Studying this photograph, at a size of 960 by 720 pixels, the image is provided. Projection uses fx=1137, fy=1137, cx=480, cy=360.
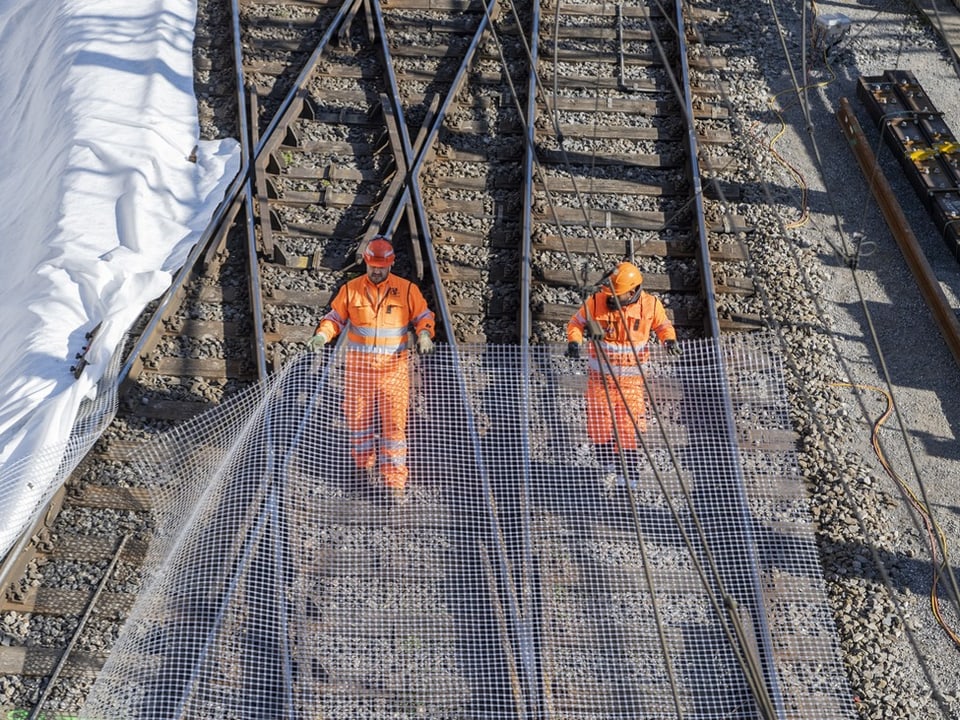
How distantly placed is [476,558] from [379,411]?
49.9 inches

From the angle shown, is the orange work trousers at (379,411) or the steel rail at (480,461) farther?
the orange work trousers at (379,411)

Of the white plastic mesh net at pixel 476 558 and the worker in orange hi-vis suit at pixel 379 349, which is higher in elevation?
the worker in orange hi-vis suit at pixel 379 349

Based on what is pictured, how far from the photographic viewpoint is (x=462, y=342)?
8.68m

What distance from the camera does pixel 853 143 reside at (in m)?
10.9

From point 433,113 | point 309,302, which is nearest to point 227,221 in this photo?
point 309,302

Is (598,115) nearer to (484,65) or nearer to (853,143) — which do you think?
(484,65)

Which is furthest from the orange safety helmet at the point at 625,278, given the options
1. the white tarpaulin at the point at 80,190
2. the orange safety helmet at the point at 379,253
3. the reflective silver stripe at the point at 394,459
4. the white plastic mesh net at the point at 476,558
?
the white tarpaulin at the point at 80,190

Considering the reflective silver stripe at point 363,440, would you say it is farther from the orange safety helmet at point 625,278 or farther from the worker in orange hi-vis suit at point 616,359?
the orange safety helmet at point 625,278

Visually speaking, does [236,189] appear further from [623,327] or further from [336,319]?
[623,327]

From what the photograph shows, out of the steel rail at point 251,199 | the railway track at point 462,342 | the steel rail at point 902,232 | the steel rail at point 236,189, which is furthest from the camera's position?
the steel rail at point 902,232

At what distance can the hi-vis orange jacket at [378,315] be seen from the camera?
7.82 meters

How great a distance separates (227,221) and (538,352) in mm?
2949

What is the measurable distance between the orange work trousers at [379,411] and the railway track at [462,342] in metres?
0.19

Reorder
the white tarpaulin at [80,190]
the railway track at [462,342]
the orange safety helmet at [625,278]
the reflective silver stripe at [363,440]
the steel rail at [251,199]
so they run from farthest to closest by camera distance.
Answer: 1. the steel rail at [251,199]
2. the white tarpaulin at [80,190]
3. the reflective silver stripe at [363,440]
4. the orange safety helmet at [625,278]
5. the railway track at [462,342]
